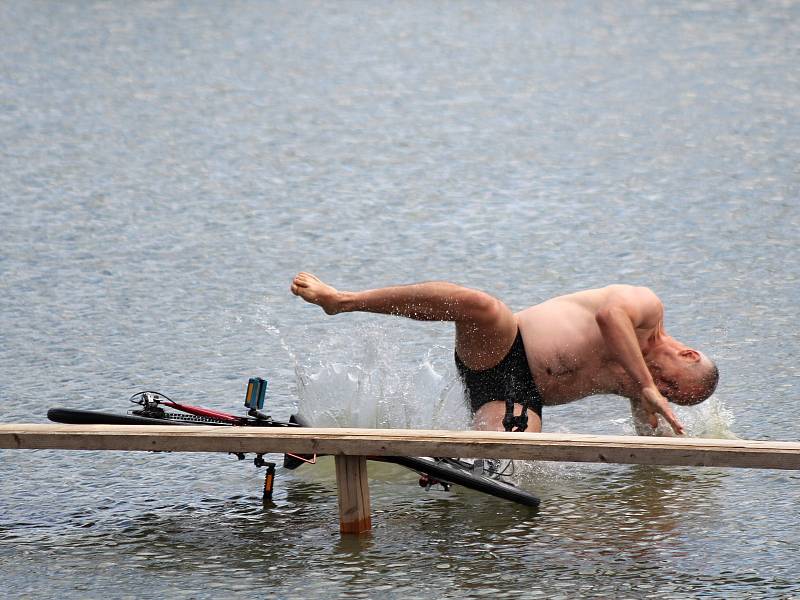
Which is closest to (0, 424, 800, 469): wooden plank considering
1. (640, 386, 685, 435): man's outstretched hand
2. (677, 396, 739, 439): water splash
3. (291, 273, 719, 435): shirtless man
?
(640, 386, 685, 435): man's outstretched hand

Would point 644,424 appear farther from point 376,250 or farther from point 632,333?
point 376,250

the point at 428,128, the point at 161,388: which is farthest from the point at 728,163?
the point at 161,388

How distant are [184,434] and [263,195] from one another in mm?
6395

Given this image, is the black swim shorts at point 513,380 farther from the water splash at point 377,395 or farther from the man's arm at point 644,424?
the man's arm at point 644,424

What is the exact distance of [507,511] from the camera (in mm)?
6160

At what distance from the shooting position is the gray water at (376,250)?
19.0ft

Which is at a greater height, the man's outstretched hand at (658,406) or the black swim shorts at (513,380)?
the black swim shorts at (513,380)

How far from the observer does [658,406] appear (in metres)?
6.25

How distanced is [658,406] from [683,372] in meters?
0.45

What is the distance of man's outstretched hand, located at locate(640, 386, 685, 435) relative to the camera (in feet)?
20.2

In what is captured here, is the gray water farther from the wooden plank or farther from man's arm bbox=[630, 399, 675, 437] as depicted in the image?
the wooden plank

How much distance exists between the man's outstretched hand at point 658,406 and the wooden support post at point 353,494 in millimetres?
1234

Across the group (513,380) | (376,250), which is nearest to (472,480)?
(513,380)

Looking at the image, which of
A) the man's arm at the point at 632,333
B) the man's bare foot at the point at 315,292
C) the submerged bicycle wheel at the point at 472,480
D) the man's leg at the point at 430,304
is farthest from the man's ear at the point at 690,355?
the man's bare foot at the point at 315,292
